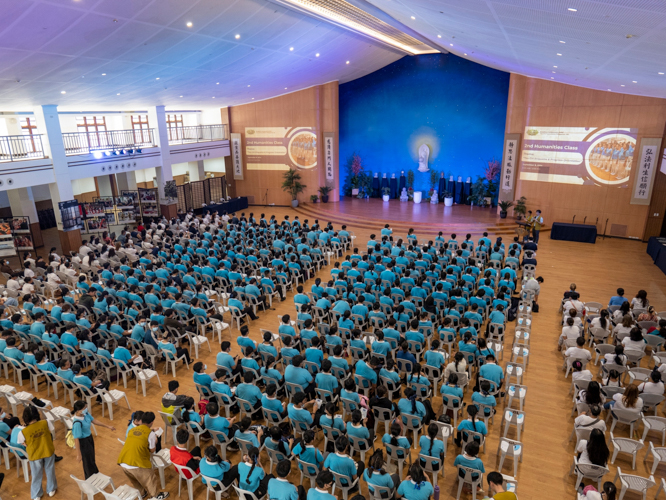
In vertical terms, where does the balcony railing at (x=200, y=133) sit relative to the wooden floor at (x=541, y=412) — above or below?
above

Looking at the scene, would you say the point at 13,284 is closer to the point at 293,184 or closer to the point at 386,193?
the point at 293,184

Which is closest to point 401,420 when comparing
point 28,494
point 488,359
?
point 488,359

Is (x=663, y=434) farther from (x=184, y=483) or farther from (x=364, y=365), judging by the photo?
(x=184, y=483)

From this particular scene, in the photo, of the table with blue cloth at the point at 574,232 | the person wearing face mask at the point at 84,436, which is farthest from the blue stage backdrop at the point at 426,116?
the person wearing face mask at the point at 84,436

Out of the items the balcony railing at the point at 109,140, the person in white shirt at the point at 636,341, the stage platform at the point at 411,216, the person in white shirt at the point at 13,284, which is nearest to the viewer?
the person in white shirt at the point at 636,341

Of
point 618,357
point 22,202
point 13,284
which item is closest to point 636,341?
point 618,357

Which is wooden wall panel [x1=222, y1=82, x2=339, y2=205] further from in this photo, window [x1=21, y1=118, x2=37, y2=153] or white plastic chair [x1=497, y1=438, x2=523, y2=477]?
white plastic chair [x1=497, y1=438, x2=523, y2=477]

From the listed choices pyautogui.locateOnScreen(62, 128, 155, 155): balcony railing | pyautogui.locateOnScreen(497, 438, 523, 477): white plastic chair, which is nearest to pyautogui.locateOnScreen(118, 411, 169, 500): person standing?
pyautogui.locateOnScreen(497, 438, 523, 477): white plastic chair

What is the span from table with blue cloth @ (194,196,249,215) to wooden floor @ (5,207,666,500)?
1172 centimetres

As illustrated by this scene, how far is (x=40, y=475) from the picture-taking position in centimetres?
607

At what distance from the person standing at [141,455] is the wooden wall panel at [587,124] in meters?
19.3

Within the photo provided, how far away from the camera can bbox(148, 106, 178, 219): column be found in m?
21.2

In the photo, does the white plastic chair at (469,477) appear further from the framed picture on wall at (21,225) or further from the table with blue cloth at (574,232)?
the framed picture on wall at (21,225)

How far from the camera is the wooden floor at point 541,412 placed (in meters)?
6.28
